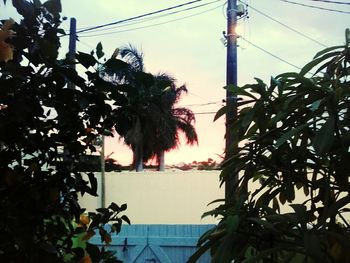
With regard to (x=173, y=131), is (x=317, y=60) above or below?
Answer: below

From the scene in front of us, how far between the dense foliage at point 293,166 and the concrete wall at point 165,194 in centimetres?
1674

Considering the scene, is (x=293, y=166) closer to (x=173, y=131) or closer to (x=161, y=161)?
(x=173, y=131)

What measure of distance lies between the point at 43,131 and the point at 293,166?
103 centimetres

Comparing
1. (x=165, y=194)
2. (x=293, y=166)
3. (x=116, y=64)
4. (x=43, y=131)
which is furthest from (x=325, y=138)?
(x=165, y=194)

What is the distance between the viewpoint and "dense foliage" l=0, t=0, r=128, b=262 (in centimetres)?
150

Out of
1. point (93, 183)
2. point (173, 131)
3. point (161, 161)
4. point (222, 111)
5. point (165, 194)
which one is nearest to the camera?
point (93, 183)

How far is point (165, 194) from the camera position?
19.1 metres

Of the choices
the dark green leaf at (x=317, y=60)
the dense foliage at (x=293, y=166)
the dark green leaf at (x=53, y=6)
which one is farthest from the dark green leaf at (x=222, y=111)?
the dark green leaf at (x=53, y=6)

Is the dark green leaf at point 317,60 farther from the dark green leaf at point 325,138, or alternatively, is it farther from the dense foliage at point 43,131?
the dense foliage at point 43,131

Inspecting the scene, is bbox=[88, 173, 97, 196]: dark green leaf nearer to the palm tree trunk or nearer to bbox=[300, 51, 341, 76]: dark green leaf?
bbox=[300, 51, 341, 76]: dark green leaf

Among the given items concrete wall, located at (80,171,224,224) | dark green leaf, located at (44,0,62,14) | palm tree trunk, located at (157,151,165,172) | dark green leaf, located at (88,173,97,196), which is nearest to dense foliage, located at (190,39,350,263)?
dark green leaf, located at (88,173,97,196)

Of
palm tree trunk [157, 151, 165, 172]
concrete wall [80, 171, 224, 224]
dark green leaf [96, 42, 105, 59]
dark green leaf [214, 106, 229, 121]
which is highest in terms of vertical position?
palm tree trunk [157, 151, 165, 172]

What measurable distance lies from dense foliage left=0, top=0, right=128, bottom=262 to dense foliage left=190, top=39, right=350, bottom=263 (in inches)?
21.9

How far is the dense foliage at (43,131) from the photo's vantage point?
4.91 feet
